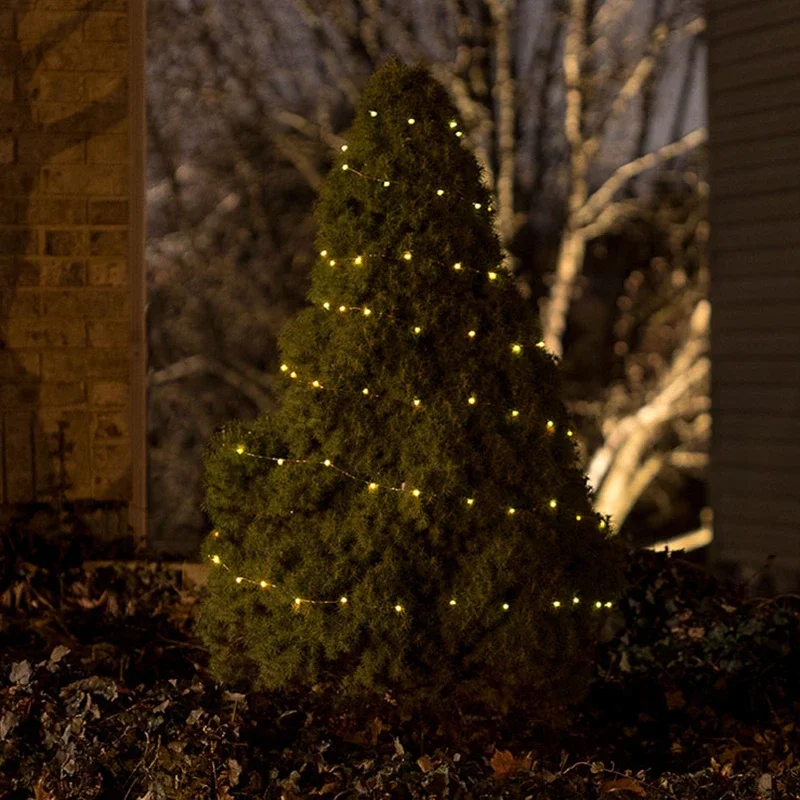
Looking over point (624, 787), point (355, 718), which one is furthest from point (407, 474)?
point (624, 787)

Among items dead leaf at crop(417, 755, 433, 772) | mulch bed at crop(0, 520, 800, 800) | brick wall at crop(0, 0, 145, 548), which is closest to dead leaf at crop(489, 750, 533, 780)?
mulch bed at crop(0, 520, 800, 800)

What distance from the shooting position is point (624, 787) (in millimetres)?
3541

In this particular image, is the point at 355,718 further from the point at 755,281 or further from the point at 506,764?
the point at 755,281

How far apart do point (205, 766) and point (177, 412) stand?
36.9 ft

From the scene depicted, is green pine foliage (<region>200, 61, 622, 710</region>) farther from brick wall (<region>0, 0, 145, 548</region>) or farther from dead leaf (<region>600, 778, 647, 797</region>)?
brick wall (<region>0, 0, 145, 548</region>)

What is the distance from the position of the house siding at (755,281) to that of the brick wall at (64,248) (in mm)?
4227

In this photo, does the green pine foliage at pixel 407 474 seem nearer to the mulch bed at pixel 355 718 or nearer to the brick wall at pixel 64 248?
the mulch bed at pixel 355 718

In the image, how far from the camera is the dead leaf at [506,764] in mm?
3649

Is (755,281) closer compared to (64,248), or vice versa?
(64,248)

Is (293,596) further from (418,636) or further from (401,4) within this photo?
(401,4)

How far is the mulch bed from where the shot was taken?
11.7ft

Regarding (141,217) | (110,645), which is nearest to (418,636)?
(110,645)

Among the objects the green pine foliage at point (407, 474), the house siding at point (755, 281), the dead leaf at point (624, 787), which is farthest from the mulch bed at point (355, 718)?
the house siding at point (755, 281)

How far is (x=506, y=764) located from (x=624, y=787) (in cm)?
34
